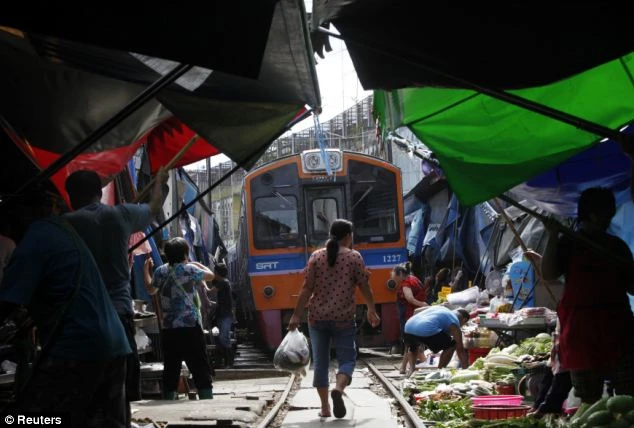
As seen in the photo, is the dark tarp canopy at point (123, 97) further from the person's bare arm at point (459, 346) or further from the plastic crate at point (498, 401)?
the person's bare arm at point (459, 346)

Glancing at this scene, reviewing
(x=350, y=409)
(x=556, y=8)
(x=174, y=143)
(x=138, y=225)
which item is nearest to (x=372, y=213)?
(x=350, y=409)

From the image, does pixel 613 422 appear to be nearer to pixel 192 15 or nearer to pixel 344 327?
pixel 192 15

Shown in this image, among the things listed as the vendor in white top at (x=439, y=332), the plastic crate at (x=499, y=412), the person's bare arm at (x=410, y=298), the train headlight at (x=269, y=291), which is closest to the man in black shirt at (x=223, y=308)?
the train headlight at (x=269, y=291)

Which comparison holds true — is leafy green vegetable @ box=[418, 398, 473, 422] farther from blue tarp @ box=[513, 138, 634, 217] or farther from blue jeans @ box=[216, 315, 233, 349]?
blue jeans @ box=[216, 315, 233, 349]

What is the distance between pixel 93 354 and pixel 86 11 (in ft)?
5.55

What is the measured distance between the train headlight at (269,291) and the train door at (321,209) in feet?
3.57

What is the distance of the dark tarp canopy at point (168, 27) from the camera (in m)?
3.58

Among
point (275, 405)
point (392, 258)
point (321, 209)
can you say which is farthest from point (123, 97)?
point (392, 258)

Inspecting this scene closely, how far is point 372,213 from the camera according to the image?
17.4m

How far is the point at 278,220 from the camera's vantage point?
677 inches

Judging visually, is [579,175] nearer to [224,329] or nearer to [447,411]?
[447,411]

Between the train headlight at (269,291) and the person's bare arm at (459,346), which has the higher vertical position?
the train headlight at (269,291)

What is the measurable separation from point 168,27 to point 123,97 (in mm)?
2435

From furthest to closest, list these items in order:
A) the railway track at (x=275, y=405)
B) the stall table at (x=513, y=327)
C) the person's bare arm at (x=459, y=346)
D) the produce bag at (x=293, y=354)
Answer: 1. the person's bare arm at (x=459, y=346)
2. the stall table at (x=513, y=327)
3. the produce bag at (x=293, y=354)
4. the railway track at (x=275, y=405)
